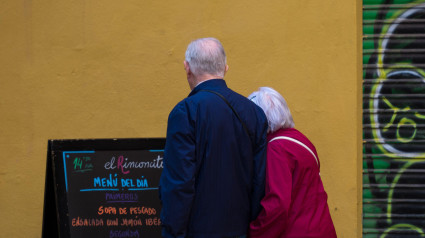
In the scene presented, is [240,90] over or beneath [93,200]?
over

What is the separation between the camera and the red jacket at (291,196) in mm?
2838

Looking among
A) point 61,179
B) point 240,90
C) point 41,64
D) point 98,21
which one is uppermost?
point 98,21

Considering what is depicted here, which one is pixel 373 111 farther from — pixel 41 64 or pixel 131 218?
pixel 41 64

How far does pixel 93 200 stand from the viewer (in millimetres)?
3742

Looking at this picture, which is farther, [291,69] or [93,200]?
[291,69]

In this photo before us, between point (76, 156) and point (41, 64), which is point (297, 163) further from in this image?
point (41, 64)

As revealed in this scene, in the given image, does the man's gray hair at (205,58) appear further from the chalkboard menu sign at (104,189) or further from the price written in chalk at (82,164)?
the price written in chalk at (82,164)

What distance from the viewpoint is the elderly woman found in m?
2.84

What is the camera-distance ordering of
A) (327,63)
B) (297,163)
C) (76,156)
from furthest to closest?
(327,63) < (76,156) < (297,163)

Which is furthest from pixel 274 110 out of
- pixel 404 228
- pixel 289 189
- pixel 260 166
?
pixel 404 228

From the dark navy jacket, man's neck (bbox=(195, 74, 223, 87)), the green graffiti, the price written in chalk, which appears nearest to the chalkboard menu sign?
the price written in chalk

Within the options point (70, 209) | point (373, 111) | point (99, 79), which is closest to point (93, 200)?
point (70, 209)

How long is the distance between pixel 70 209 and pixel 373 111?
2527 mm

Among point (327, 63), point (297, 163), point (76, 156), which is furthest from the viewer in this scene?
point (327, 63)
